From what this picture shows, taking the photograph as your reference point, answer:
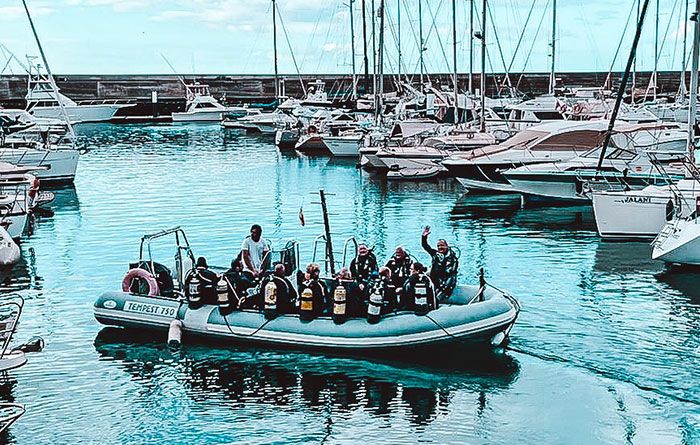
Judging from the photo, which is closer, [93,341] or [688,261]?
[93,341]

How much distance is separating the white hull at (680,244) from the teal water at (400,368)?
53cm

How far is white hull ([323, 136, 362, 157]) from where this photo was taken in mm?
64675

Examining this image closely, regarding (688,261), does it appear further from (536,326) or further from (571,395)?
(571,395)

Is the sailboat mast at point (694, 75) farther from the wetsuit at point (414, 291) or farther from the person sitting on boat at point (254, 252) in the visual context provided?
the person sitting on boat at point (254, 252)

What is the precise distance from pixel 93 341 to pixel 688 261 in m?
16.7

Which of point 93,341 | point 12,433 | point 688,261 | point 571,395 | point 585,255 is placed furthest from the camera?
point 585,255

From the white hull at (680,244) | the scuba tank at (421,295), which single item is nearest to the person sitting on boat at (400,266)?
the scuba tank at (421,295)

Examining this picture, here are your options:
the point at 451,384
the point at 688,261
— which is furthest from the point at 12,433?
the point at 688,261

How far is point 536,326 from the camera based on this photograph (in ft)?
75.2

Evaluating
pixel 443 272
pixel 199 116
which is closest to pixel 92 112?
pixel 199 116

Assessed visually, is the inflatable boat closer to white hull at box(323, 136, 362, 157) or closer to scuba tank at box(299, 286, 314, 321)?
scuba tank at box(299, 286, 314, 321)

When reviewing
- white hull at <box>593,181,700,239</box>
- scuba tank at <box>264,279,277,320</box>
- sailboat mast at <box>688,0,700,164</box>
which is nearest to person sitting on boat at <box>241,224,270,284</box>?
scuba tank at <box>264,279,277,320</box>

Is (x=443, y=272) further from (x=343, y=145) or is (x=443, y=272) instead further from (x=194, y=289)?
(x=343, y=145)

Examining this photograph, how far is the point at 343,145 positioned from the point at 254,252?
42.2 m
